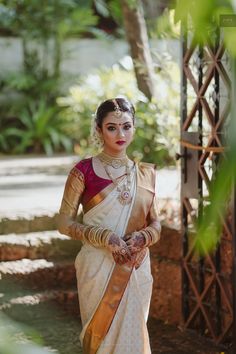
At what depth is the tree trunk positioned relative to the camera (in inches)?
283

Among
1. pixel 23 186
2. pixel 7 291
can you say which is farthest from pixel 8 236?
pixel 23 186

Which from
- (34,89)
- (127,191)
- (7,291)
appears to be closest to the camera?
(127,191)

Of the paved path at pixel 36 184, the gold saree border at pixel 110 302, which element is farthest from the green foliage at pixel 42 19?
the gold saree border at pixel 110 302

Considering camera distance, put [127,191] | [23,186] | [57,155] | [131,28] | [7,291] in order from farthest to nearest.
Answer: [57,155], [23,186], [131,28], [7,291], [127,191]

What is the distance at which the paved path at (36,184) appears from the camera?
649 cm

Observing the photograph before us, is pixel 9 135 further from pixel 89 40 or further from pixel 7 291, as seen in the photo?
pixel 7 291

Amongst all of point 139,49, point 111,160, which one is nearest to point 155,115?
point 139,49

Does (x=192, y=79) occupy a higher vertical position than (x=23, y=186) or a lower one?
higher

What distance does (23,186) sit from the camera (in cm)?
824

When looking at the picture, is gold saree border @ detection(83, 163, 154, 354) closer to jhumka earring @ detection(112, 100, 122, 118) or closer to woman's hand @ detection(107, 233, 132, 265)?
woman's hand @ detection(107, 233, 132, 265)

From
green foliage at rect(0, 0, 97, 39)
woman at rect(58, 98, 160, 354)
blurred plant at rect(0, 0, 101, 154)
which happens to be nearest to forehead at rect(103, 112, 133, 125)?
woman at rect(58, 98, 160, 354)

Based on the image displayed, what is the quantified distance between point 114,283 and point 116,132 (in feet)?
2.21

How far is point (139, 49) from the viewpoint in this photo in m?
7.27

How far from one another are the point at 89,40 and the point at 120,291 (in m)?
10.6
